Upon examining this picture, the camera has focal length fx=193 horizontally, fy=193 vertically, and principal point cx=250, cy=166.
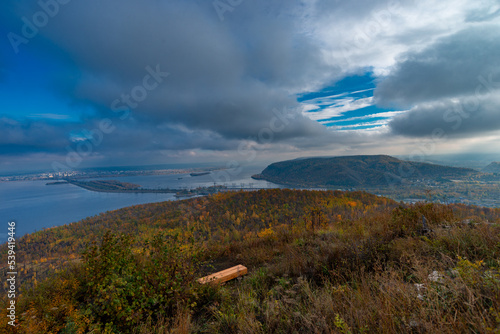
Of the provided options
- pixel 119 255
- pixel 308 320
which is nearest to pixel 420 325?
pixel 308 320

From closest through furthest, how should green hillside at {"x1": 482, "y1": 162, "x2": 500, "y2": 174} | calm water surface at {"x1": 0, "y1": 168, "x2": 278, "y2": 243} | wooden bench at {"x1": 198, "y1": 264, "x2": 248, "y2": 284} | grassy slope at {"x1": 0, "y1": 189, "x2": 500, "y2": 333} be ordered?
grassy slope at {"x1": 0, "y1": 189, "x2": 500, "y2": 333} → wooden bench at {"x1": 198, "y1": 264, "x2": 248, "y2": 284} → green hillside at {"x1": 482, "y1": 162, "x2": 500, "y2": 174} → calm water surface at {"x1": 0, "y1": 168, "x2": 278, "y2": 243}

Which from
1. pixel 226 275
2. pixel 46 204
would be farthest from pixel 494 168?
pixel 46 204

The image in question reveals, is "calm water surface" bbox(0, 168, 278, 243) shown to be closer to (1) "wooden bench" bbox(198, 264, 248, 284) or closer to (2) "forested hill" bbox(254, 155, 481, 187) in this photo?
(1) "wooden bench" bbox(198, 264, 248, 284)

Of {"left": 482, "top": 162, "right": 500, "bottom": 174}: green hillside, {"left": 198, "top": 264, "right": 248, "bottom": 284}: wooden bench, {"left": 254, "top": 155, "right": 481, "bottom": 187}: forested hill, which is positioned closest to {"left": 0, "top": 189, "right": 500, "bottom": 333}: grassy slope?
{"left": 198, "top": 264, "right": 248, "bottom": 284}: wooden bench

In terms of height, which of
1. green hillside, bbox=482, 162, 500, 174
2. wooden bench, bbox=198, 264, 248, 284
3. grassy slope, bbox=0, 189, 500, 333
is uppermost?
grassy slope, bbox=0, 189, 500, 333

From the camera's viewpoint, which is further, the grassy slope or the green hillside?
the green hillside

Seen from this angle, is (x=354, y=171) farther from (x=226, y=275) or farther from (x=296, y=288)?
(x=296, y=288)

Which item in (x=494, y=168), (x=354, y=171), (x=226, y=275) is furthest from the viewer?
(x=354, y=171)

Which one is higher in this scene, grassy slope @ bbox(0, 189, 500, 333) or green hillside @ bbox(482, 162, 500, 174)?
grassy slope @ bbox(0, 189, 500, 333)

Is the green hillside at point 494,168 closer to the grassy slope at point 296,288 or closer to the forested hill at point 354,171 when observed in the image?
the forested hill at point 354,171
